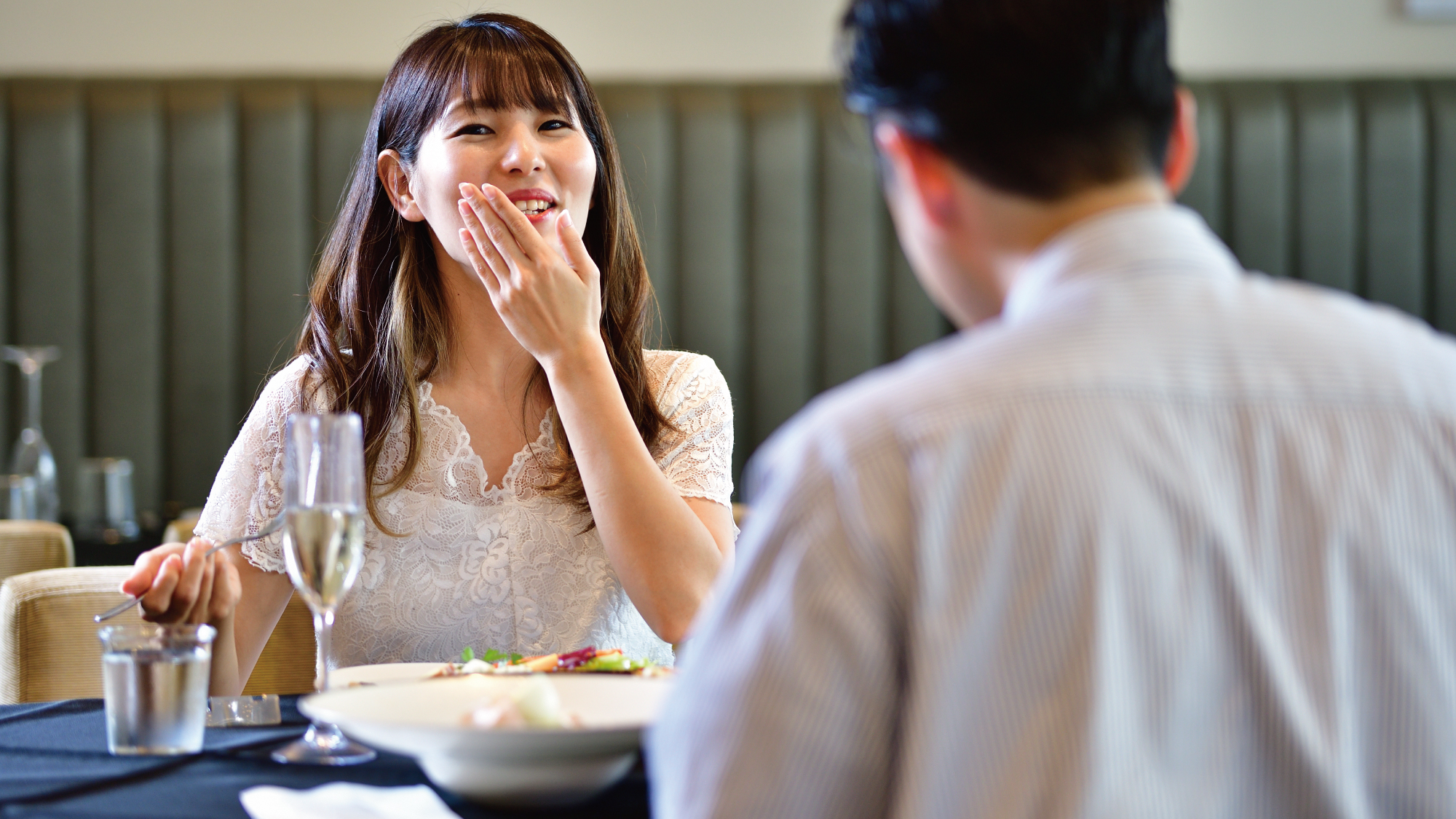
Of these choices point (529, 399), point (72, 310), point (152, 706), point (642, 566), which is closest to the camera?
point (152, 706)

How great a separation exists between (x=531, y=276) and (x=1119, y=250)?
962 mm

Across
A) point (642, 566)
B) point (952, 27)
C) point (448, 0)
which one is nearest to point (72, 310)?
point (448, 0)

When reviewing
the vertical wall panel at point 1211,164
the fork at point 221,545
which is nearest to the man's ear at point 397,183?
the fork at point 221,545

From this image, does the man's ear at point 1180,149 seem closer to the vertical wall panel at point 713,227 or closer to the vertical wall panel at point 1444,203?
the vertical wall panel at point 713,227

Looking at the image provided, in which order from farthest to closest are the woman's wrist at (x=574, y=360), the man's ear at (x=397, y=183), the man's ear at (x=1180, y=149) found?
the man's ear at (x=397, y=183) < the woman's wrist at (x=574, y=360) < the man's ear at (x=1180, y=149)

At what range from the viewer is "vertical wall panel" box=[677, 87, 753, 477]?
11.7 feet

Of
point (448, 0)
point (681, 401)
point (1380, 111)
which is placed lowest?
point (681, 401)

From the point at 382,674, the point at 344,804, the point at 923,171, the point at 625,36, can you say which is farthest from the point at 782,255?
the point at 923,171

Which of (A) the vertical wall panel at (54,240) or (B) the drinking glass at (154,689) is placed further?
(A) the vertical wall panel at (54,240)

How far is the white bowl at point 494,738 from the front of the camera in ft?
2.41

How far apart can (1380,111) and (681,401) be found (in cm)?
282

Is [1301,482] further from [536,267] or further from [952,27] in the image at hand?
[536,267]

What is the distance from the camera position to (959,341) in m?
0.55

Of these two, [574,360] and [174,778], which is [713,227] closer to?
[574,360]
